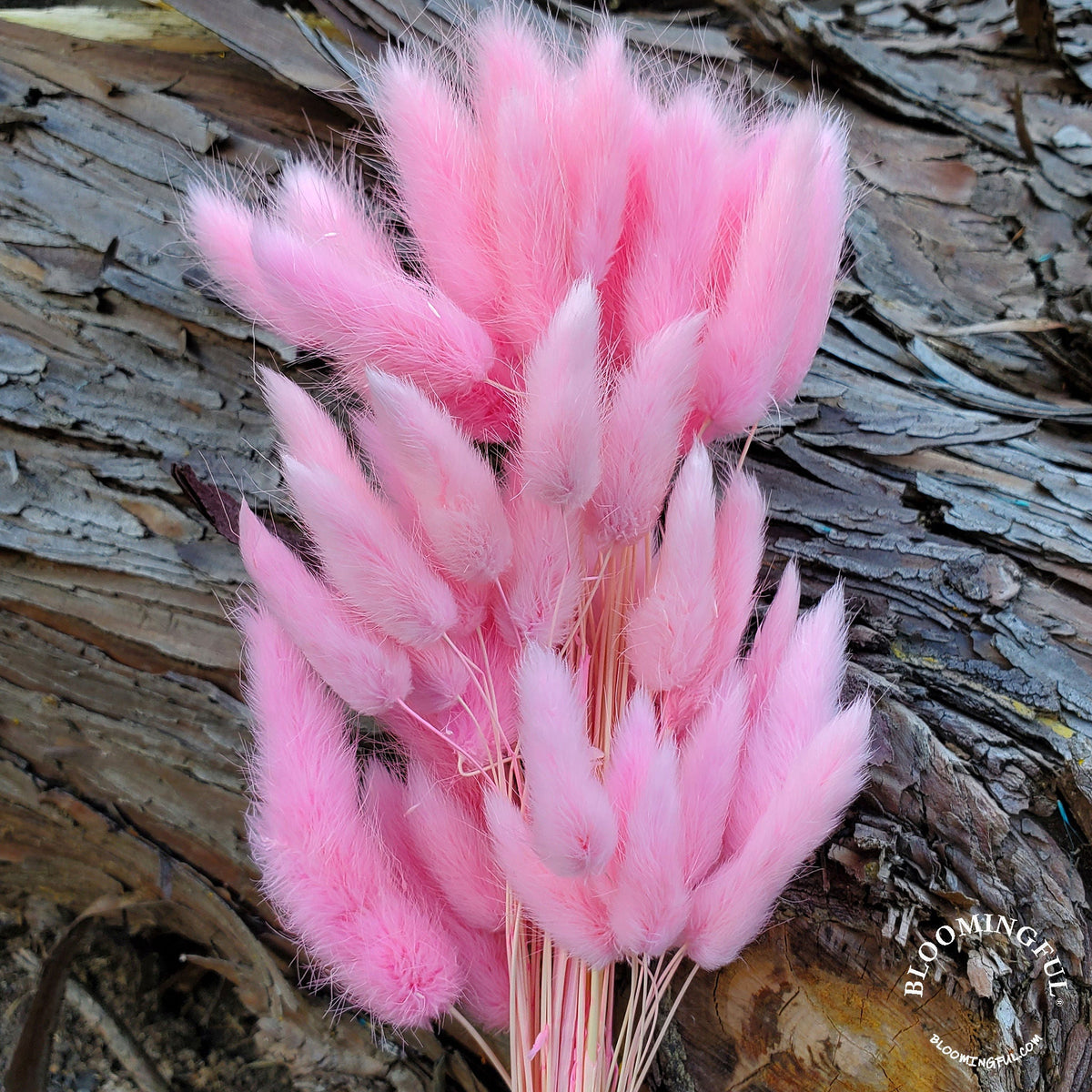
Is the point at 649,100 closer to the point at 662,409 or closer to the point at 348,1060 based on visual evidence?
the point at 662,409

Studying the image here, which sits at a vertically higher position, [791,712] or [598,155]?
[598,155]

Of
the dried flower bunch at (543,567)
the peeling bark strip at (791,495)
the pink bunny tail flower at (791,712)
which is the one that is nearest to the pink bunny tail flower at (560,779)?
the dried flower bunch at (543,567)

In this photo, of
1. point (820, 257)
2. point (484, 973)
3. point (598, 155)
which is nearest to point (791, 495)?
point (820, 257)

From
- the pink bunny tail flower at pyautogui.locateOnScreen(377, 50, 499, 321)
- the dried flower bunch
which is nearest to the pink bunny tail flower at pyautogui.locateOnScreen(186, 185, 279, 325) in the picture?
the dried flower bunch

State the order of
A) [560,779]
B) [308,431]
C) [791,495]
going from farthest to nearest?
[791,495]
[308,431]
[560,779]

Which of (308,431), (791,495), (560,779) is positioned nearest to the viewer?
(560,779)

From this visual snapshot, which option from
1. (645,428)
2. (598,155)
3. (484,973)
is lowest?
(484,973)

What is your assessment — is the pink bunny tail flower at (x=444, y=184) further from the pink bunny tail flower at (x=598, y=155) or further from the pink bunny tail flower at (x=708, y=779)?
the pink bunny tail flower at (x=708, y=779)

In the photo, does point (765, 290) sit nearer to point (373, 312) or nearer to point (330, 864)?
point (373, 312)
